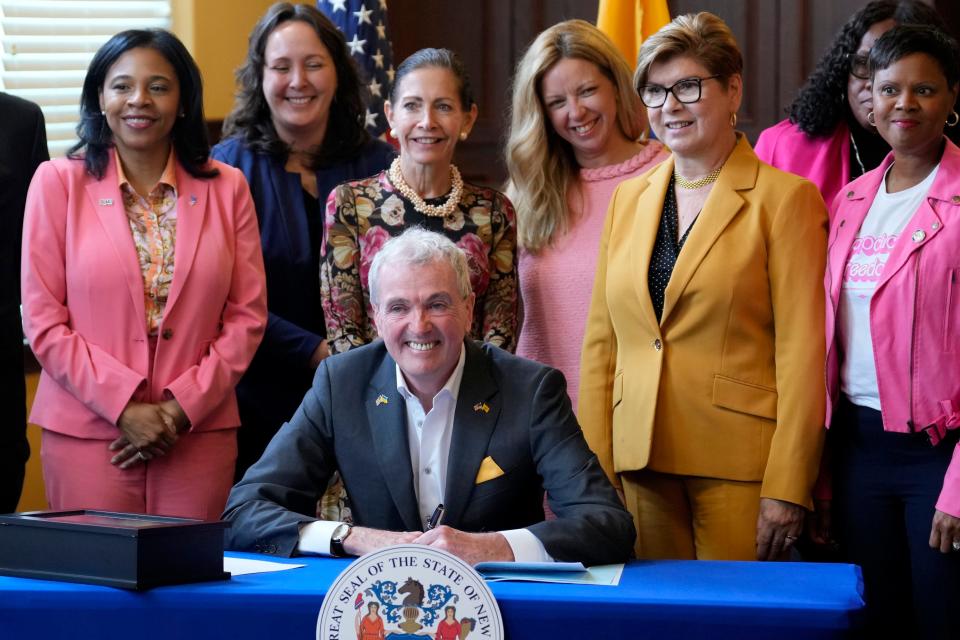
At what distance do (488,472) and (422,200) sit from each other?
3.02 feet

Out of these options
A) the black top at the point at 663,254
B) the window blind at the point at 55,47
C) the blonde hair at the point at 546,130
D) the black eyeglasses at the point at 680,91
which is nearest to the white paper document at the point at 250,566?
the black top at the point at 663,254

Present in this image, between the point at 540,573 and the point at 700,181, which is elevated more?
the point at 700,181

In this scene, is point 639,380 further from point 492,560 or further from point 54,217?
point 54,217

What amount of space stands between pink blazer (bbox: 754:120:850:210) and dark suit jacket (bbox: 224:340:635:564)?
1070mm

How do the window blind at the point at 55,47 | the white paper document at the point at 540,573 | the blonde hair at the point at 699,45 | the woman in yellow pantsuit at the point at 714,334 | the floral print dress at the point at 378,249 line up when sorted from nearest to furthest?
the white paper document at the point at 540,573 < the woman in yellow pantsuit at the point at 714,334 < the blonde hair at the point at 699,45 < the floral print dress at the point at 378,249 < the window blind at the point at 55,47

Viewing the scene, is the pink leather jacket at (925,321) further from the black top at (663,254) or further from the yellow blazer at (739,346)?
the black top at (663,254)

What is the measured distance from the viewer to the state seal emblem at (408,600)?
177 centimetres

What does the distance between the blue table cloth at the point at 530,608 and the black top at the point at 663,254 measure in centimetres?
83

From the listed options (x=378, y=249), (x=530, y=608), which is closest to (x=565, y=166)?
(x=378, y=249)

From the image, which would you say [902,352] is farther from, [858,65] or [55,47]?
[55,47]

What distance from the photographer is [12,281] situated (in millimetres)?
3150

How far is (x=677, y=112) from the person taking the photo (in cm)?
265

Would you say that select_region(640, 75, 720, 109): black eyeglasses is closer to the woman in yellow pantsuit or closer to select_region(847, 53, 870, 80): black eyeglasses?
the woman in yellow pantsuit

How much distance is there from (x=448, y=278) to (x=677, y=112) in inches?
25.6
